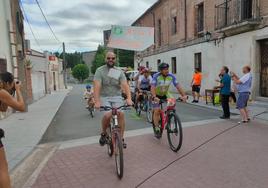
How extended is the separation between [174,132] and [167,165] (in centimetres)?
111

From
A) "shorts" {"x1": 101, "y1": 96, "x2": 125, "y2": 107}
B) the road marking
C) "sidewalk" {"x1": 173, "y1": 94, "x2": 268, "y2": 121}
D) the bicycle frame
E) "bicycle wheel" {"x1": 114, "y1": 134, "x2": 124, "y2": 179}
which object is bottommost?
the road marking

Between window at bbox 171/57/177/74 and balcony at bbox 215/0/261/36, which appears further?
window at bbox 171/57/177/74

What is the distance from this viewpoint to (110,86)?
5164 millimetres

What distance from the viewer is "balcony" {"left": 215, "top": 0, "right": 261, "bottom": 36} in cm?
1333

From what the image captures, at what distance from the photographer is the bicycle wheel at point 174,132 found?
18.8 feet

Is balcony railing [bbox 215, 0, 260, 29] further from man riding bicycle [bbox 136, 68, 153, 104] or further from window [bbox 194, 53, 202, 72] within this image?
man riding bicycle [bbox 136, 68, 153, 104]

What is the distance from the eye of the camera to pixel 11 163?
5.39 m

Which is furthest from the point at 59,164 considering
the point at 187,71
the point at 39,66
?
the point at 39,66

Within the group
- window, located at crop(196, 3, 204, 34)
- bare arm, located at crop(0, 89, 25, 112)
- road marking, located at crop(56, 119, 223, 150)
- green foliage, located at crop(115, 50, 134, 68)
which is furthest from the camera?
green foliage, located at crop(115, 50, 134, 68)

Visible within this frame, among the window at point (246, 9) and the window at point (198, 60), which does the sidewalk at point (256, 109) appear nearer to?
the window at point (246, 9)

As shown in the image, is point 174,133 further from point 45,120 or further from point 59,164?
point 45,120

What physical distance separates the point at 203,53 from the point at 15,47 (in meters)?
11.0

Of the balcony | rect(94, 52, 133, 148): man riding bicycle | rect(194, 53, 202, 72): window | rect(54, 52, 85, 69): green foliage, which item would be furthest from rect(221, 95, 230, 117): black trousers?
rect(54, 52, 85, 69): green foliage

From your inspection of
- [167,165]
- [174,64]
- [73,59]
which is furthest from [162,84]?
[73,59]
